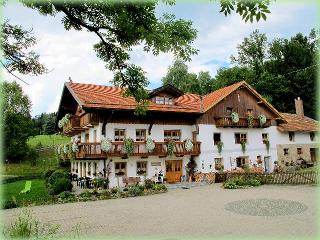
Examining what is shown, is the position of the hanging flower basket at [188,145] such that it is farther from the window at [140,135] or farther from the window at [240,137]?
the window at [240,137]

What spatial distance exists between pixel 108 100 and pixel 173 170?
8.08 metres

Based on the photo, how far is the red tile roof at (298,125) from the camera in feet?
119

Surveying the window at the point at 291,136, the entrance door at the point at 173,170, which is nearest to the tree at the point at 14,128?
the entrance door at the point at 173,170

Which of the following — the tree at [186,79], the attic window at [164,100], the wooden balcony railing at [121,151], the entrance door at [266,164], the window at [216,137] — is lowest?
the entrance door at [266,164]

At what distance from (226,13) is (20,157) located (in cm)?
4887

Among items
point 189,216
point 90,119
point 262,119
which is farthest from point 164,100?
point 189,216

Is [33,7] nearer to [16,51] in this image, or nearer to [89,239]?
[16,51]

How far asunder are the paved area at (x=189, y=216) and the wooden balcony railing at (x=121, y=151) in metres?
5.47

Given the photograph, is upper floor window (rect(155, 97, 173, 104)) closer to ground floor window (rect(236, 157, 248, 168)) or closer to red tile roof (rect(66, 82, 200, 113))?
red tile roof (rect(66, 82, 200, 113))

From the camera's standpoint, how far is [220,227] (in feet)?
37.6

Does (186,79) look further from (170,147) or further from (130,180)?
(130,180)

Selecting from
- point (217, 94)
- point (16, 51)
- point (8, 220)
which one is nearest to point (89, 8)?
point (16, 51)

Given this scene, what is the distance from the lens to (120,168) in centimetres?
2595

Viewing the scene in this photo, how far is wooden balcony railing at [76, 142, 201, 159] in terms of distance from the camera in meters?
24.1
